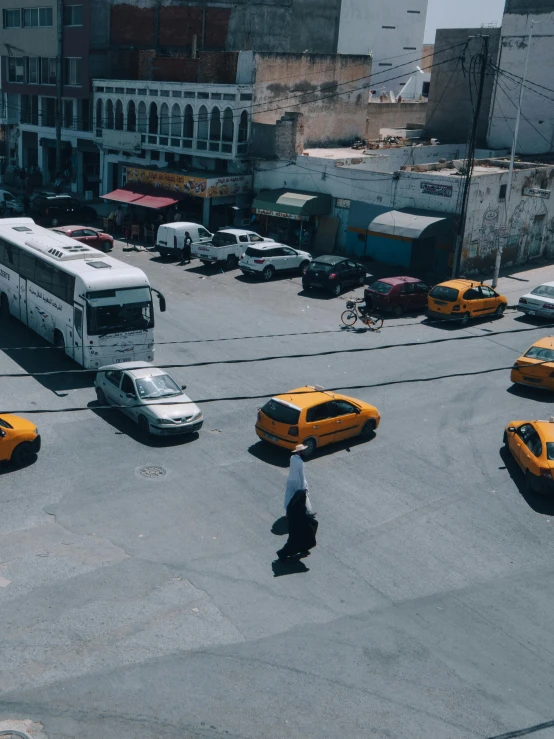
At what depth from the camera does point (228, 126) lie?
4644 centimetres

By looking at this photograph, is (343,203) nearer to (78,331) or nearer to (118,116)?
(118,116)

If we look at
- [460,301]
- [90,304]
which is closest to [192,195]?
[460,301]

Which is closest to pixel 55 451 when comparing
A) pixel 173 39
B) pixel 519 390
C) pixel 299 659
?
pixel 299 659

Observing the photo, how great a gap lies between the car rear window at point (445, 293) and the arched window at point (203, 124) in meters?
20.5

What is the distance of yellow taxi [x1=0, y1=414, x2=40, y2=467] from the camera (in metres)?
18.5

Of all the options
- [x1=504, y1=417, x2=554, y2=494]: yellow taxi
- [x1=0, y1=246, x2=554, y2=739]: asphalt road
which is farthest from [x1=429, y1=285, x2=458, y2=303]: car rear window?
[x1=504, y1=417, x2=554, y2=494]: yellow taxi

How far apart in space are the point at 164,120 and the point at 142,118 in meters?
2.25

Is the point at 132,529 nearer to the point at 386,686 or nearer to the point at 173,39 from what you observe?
the point at 386,686

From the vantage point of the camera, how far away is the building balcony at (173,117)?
4603cm

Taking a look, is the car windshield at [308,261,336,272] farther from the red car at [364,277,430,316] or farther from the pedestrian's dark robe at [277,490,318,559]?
the pedestrian's dark robe at [277,490,318,559]

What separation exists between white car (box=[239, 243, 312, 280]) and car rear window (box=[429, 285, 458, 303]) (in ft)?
26.9

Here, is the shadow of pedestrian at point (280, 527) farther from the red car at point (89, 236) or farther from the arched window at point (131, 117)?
the arched window at point (131, 117)

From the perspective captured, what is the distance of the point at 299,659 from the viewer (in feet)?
41.2

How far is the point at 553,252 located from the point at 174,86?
22.7 meters
